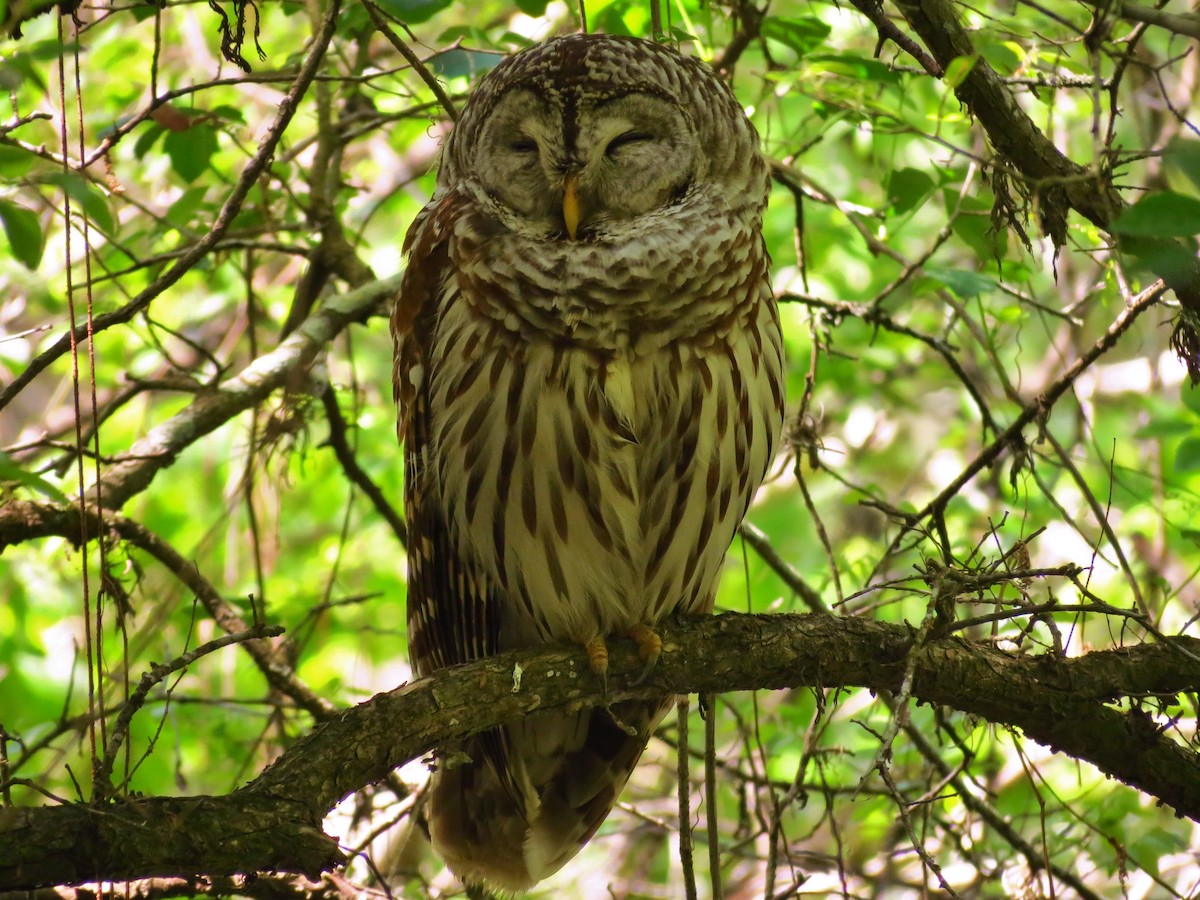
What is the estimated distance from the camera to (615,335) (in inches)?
102

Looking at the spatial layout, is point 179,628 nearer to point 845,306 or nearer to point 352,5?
point 352,5

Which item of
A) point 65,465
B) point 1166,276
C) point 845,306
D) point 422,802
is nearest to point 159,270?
point 65,465

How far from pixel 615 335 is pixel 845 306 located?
124 centimetres

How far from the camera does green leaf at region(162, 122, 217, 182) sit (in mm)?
3285

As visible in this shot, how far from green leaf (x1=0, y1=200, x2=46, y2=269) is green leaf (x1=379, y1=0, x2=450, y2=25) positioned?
2.82ft

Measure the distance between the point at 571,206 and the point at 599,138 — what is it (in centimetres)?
18

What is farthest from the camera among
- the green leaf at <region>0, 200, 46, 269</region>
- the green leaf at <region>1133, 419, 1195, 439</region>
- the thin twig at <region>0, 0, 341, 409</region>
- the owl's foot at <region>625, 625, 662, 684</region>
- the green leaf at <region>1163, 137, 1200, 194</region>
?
the green leaf at <region>1133, 419, 1195, 439</region>

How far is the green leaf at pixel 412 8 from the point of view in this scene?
2.60m

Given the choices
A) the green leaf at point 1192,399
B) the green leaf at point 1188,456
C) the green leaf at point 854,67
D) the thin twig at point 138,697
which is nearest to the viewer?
the thin twig at point 138,697

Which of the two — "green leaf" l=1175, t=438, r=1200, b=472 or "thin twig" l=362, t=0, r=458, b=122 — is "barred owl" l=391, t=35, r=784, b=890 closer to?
"thin twig" l=362, t=0, r=458, b=122

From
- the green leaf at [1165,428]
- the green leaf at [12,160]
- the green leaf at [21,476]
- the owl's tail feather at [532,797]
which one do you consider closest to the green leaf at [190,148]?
the green leaf at [12,160]

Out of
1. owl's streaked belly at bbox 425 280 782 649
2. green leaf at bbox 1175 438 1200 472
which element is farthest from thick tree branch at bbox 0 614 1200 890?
green leaf at bbox 1175 438 1200 472

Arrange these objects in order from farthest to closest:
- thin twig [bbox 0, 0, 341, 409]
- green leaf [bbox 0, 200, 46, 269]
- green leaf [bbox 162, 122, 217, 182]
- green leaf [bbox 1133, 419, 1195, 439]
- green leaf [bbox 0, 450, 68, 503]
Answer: green leaf [bbox 1133, 419, 1195, 439]
green leaf [bbox 162, 122, 217, 182]
thin twig [bbox 0, 0, 341, 409]
green leaf [bbox 0, 200, 46, 269]
green leaf [bbox 0, 450, 68, 503]

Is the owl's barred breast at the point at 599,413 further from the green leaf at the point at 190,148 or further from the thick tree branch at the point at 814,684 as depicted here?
the green leaf at the point at 190,148
